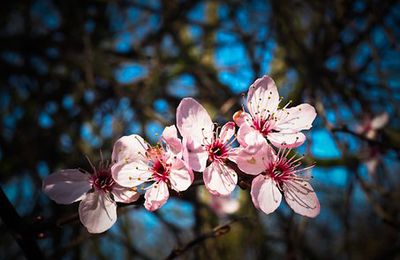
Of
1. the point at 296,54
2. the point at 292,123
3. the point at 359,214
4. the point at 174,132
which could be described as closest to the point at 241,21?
the point at 296,54

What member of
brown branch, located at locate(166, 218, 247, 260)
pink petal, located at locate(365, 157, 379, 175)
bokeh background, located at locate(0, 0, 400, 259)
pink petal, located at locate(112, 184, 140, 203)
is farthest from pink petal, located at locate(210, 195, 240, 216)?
pink petal, located at locate(112, 184, 140, 203)

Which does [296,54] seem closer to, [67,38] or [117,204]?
[117,204]

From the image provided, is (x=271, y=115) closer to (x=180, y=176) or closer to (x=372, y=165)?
(x=180, y=176)

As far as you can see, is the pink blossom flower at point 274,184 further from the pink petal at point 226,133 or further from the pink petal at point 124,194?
the pink petal at point 124,194

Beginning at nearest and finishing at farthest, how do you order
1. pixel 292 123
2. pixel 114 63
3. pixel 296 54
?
pixel 292 123 → pixel 296 54 → pixel 114 63

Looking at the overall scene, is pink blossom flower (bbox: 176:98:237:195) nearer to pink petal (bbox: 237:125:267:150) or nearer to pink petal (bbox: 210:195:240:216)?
pink petal (bbox: 237:125:267:150)

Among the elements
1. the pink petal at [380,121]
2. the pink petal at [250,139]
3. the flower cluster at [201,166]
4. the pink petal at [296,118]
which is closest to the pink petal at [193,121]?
the flower cluster at [201,166]
